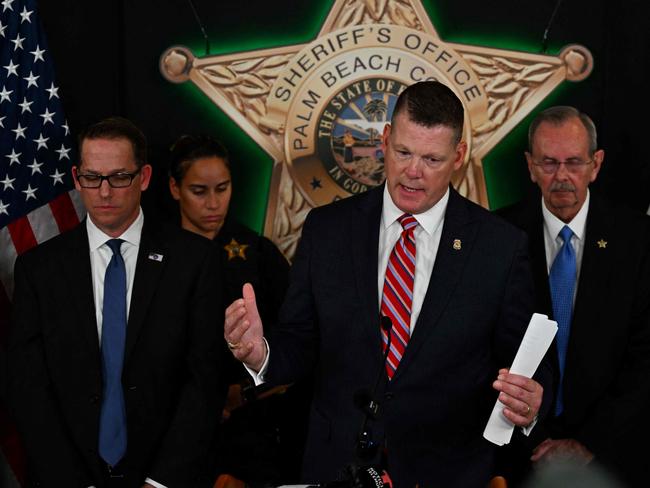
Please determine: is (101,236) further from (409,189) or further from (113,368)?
(409,189)

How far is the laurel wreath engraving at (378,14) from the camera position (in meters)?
4.66

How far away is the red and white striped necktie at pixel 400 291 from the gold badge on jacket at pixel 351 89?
67.6 inches

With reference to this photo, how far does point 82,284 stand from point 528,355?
5.38 feet

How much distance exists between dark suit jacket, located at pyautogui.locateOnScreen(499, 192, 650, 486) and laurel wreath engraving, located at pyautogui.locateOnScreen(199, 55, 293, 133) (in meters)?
1.66

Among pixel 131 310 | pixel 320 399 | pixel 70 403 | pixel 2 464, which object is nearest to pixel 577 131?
pixel 320 399

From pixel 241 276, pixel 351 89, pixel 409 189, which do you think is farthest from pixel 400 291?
pixel 351 89

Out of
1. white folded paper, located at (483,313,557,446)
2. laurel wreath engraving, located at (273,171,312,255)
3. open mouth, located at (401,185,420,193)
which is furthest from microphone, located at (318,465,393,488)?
laurel wreath engraving, located at (273,171,312,255)

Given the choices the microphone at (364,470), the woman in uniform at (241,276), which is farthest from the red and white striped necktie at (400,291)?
the woman in uniform at (241,276)

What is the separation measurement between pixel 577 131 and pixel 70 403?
217 centimetres

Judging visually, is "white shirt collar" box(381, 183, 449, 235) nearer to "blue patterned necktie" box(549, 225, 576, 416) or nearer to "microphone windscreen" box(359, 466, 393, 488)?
"blue patterned necktie" box(549, 225, 576, 416)

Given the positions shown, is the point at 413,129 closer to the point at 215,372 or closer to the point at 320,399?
the point at 320,399

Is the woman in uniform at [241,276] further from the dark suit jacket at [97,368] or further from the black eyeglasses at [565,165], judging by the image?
the black eyeglasses at [565,165]

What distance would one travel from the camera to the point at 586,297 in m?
3.66

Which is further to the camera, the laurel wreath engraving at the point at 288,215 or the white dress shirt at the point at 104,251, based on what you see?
the laurel wreath engraving at the point at 288,215
